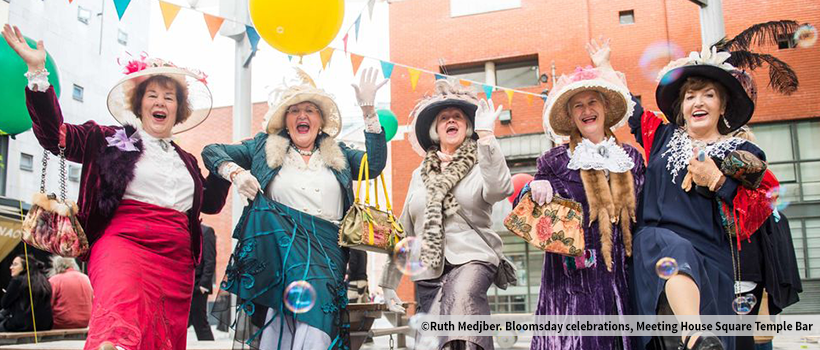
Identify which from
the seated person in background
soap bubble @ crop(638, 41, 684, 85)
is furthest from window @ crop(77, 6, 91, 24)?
soap bubble @ crop(638, 41, 684, 85)

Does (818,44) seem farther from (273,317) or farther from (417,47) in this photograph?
(273,317)

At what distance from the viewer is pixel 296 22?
515 centimetres

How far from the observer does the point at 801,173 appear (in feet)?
50.7

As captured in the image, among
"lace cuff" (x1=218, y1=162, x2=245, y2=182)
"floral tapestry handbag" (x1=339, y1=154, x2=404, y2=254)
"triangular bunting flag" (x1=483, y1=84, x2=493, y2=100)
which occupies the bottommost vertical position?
"floral tapestry handbag" (x1=339, y1=154, x2=404, y2=254)

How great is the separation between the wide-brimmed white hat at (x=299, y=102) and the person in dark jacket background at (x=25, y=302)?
15.8 feet

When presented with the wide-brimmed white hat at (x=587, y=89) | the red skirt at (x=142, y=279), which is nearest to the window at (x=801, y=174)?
the wide-brimmed white hat at (x=587, y=89)

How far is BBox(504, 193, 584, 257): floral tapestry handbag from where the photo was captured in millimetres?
3391

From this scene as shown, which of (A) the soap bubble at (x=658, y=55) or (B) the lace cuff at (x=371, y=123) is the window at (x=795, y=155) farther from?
(B) the lace cuff at (x=371, y=123)

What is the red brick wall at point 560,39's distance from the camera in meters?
15.6

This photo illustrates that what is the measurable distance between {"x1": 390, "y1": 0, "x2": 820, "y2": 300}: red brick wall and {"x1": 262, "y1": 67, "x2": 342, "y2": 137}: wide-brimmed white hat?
41.2 feet

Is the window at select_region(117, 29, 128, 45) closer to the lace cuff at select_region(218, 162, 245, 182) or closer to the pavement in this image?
the pavement

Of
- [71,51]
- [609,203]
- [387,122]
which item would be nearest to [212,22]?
[387,122]

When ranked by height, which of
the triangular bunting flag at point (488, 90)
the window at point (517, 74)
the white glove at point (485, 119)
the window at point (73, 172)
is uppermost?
the window at point (517, 74)

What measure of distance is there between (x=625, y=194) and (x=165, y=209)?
2.51 m
